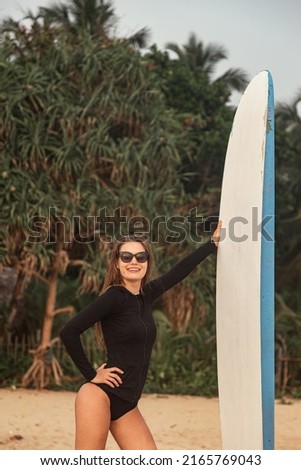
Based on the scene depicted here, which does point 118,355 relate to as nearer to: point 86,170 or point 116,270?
point 116,270

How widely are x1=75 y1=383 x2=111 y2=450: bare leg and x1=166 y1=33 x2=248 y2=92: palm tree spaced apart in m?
11.4

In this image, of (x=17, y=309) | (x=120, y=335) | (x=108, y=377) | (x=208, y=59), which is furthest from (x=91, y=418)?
(x=208, y=59)

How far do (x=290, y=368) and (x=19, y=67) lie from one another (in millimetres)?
5065

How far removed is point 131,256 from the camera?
309cm

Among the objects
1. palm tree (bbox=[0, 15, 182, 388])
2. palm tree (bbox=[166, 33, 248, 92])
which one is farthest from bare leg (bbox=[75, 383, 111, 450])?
palm tree (bbox=[166, 33, 248, 92])

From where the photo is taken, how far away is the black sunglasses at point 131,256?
309 centimetres

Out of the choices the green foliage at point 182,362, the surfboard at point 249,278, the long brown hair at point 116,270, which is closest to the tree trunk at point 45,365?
the green foliage at point 182,362

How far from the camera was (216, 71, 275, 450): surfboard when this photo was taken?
295cm

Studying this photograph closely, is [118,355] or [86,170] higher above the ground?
[86,170]

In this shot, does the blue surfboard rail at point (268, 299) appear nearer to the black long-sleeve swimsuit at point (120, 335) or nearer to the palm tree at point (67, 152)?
the black long-sleeve swimsuit at point (120, 335)

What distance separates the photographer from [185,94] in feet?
40.2

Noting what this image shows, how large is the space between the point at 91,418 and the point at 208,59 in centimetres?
1214
